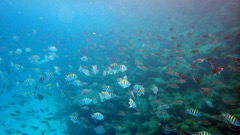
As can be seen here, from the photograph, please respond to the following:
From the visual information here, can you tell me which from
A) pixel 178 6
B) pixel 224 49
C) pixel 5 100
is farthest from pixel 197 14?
pixel 5 100

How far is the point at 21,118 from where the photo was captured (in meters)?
15.9

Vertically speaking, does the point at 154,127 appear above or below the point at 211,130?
above

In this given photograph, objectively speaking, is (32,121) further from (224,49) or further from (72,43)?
(72,43)

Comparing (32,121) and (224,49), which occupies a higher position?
(224,49)

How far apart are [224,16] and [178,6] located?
38.2 feet

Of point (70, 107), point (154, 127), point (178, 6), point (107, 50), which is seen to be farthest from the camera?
point (178, 6)

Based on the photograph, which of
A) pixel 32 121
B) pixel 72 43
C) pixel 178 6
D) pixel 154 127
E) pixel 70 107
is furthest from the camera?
pixel 72 43

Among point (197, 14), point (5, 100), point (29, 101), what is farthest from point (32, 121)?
point (197, 14)

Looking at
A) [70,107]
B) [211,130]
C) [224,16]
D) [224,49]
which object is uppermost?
[224,16]

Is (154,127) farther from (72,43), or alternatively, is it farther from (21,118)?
(72,43)

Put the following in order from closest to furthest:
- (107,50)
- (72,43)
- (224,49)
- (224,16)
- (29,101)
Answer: (224,49), (224,16), (29,101), (107,50), (72,43)

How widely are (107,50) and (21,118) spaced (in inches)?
498

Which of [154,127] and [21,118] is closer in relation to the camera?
[154,127]

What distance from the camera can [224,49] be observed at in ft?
36.9
